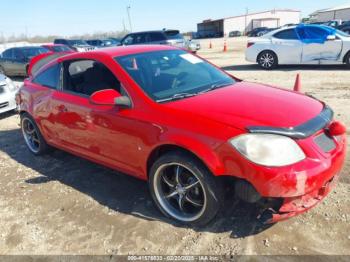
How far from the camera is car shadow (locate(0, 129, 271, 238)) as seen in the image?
11.1 ft

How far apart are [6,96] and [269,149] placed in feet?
23.9

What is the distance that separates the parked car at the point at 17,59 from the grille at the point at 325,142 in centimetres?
1406

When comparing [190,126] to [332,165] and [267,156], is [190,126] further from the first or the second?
[332,165]

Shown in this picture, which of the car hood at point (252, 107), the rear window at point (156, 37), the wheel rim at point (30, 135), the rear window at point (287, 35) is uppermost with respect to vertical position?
the car hood at point (252, 107)

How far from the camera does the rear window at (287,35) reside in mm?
12541

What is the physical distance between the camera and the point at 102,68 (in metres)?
4.14

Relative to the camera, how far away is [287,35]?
12.7 m

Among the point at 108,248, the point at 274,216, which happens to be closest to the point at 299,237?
the point at 274,216

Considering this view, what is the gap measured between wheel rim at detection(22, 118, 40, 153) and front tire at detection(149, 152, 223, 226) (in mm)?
2796

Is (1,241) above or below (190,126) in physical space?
below

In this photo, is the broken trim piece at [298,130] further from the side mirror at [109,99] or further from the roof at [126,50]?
the roof at [126,50]

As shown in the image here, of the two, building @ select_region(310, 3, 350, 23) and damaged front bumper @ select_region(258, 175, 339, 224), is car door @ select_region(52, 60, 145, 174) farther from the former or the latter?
building @ select_region(310, 3, 350, 23)

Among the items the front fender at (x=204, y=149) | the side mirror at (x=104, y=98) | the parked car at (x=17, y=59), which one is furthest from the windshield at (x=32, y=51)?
the front fender at (x=204, y=149)

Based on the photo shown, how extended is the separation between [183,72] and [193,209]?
1553mm
